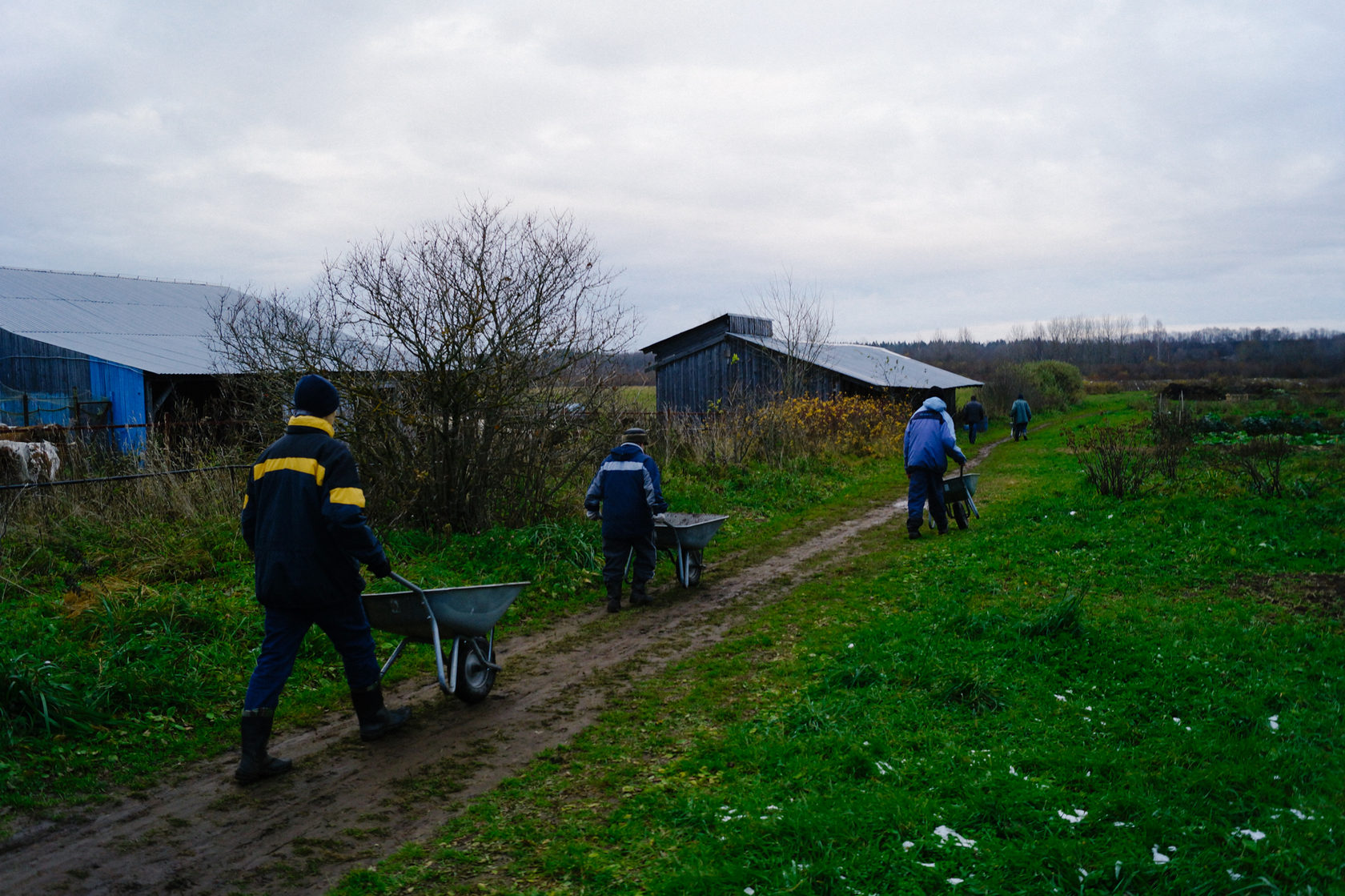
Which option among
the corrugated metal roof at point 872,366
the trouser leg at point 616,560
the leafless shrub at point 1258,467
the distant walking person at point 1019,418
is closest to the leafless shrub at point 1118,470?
the leafless shrub at point 1258,467

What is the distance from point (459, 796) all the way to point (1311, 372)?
6450 cm

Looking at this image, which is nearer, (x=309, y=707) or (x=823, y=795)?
(x=823, y=795)

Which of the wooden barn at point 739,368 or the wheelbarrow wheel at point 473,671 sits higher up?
the wooden barn at point 739,368

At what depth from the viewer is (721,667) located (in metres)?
5.70

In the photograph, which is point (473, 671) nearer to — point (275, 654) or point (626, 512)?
point (275, 654)

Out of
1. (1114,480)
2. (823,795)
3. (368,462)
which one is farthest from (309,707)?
(1114,480)

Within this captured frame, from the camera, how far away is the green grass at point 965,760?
3.12 meters

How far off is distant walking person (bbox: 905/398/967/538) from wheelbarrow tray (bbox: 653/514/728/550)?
3352 millimetres

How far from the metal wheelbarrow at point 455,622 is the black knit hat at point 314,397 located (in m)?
0.99

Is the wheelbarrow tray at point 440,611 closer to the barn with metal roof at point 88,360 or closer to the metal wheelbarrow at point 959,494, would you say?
the metal wheelbarrow at point 959,494

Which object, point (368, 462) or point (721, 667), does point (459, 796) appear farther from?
point (368, 462)

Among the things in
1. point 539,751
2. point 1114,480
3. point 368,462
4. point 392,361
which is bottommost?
point 539,751

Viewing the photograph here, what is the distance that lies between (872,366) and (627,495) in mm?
24489

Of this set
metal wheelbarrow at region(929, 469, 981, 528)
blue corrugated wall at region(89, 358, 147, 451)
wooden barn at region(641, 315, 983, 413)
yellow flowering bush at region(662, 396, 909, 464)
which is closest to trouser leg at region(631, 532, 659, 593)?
metal wheelbarrow at region(929, 469, 981, 528)
